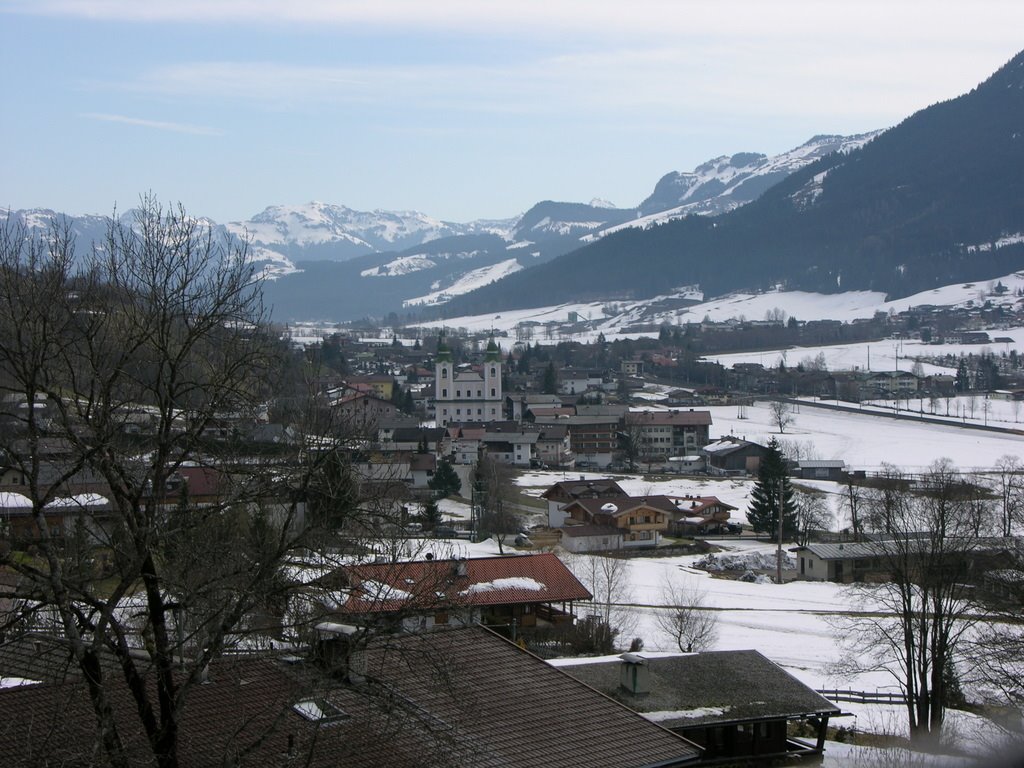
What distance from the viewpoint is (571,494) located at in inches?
1085

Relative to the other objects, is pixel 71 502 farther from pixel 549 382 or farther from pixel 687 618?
pixel 549 382

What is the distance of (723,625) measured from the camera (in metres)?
16.0

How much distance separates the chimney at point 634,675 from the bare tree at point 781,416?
35808mm

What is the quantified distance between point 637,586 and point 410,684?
1299 centimetres

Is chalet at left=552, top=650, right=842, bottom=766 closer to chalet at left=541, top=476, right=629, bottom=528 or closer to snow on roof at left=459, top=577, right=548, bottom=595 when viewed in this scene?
snow on roof at left=459, top=577, right=548, bottom=595

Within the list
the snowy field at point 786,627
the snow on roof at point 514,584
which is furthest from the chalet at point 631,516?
the snow on roof at point 514,584

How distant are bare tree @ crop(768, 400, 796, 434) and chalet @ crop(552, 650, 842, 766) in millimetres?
35115

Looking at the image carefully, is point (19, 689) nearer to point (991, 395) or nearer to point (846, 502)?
point (846, 502)

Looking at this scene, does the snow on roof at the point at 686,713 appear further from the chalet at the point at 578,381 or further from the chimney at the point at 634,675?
the chalet at the point at 578,381

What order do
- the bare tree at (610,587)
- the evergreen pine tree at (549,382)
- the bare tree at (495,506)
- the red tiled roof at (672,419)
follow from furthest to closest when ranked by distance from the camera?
the evergreen pine tree at (549,382)
the red tiled roof at (672,419)
the bare tree at (495,506)
the bare tree at (610,587)

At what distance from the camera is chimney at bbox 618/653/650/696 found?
28.7 feet

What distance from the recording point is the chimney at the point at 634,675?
28.7ft

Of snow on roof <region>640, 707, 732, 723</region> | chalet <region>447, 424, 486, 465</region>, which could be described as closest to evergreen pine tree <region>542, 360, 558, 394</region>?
chalet <region>447, 424, 486, 465</region>

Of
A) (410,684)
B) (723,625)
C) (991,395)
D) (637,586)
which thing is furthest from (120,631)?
(991,395)
